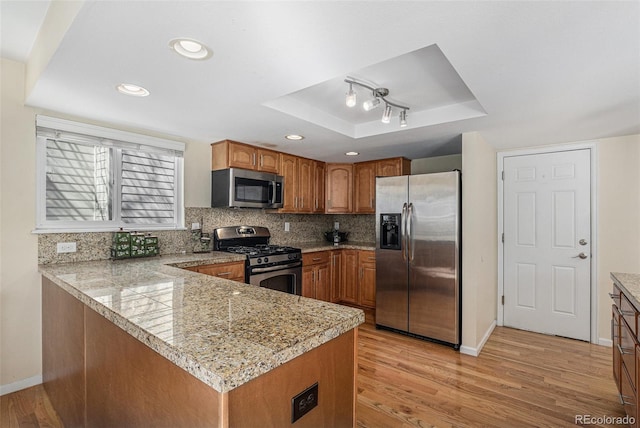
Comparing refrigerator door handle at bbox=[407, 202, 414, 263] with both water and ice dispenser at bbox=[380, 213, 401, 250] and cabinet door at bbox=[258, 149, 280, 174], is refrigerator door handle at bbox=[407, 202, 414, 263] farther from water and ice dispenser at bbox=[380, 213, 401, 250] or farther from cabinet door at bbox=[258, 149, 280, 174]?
cabinet door at bbox=[258, 149, 280, 174]

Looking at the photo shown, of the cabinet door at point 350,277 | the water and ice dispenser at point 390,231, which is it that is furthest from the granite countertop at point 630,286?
the cabinet door at point 350,277

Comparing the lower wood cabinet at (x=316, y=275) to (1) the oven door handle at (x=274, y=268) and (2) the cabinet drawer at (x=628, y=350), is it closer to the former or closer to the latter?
(1) the oven door handle at (x=274, y=268)

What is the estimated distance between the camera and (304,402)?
3.26 feet

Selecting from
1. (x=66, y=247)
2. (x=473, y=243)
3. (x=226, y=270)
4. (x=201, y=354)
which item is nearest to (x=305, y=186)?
(x=226, y=270)

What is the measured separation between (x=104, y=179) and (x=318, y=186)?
8.57 ft

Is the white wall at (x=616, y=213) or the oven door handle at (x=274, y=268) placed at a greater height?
the white wall at (x=616, y=213)

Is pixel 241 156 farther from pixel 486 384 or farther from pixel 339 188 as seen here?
pixel 486 384

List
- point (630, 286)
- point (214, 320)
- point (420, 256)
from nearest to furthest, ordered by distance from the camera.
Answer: point (214, 320) < point (630, 286) < point (420, 256)

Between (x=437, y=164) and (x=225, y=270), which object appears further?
(x=437, y=164)

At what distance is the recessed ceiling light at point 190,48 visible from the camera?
1.47 m

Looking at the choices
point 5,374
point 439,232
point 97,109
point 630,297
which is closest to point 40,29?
point 97,109

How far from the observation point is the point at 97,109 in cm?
245

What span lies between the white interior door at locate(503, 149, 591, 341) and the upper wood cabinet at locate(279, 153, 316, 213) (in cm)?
244

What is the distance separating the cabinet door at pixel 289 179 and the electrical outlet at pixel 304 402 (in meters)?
3.10
